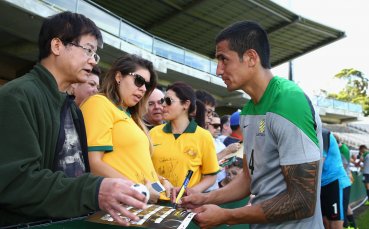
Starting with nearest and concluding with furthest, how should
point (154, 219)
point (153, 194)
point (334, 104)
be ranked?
1. point (154, 219)
2. point (153, 194)
3. point (334, 104)

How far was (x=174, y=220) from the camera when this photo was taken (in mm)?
1435

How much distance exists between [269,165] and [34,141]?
1222 mm

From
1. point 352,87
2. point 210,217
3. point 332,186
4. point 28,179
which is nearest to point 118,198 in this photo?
point 28,179

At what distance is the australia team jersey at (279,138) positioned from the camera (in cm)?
182

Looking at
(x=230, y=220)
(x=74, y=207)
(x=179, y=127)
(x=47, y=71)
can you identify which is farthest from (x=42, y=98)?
(x=179, y=127)

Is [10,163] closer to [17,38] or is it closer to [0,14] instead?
[0,14]

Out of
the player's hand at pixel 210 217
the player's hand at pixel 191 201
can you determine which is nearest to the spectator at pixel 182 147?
the player's hand at pixel 191 201

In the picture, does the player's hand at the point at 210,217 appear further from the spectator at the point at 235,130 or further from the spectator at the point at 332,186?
the spectator at the point at 332,186

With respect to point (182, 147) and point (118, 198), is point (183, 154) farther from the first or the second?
point (118, 198)

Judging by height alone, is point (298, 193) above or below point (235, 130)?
below

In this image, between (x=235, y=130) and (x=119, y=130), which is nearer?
(x=119, y=130)

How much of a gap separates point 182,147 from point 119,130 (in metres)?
1.18

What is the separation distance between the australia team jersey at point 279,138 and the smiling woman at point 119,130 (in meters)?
0.76

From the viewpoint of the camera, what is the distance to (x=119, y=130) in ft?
7.93
